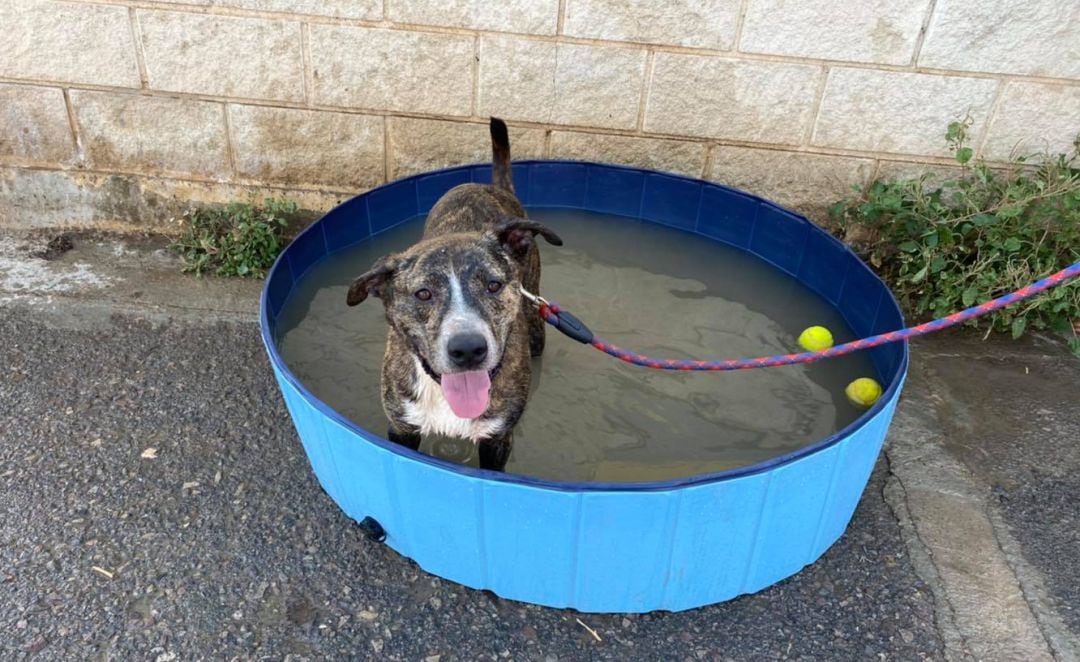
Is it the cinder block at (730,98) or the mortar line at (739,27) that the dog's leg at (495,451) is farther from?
the mortar line at (739,27)

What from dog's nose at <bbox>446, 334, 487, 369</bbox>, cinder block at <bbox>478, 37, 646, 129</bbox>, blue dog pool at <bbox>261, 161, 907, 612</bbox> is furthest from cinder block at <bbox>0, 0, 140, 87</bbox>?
dog's nose at <bbox>446, 334, 487, 369</bbox>

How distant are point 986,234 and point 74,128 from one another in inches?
227

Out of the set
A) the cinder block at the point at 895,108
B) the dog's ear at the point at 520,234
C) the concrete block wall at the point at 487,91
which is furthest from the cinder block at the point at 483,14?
the dog's ear at the point at 520,234

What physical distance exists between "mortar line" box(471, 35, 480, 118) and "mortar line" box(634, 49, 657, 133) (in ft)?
3.42

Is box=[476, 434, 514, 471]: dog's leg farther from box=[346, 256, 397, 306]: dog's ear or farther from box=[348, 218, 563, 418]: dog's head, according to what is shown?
box=[346, 256, 397, 306]: dog's ear

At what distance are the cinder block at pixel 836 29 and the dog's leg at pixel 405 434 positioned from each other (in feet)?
10.6

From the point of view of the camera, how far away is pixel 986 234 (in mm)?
4531

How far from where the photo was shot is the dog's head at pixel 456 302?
8.68ft

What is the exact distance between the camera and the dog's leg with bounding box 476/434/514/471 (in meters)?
3.20

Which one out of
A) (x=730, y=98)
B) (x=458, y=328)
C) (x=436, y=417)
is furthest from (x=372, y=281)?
(x=730, y=98)

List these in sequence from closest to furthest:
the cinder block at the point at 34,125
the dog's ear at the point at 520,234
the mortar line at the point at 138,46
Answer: the dog's ear at the point at 520,234 < the mortar line at the point at 138,46 < the cinder block at the point at 34,125

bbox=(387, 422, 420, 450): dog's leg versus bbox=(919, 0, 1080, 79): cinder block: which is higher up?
bbox=(919, 0, 1080, 79): cinder block

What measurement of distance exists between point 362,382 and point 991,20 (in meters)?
4.20

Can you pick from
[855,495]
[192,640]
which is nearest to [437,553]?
[192,640]
